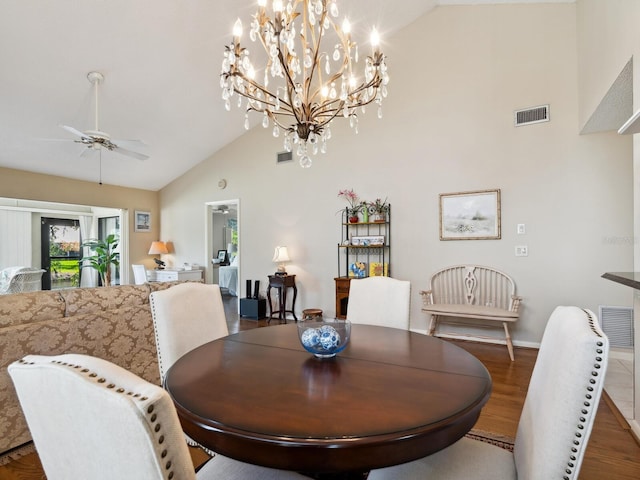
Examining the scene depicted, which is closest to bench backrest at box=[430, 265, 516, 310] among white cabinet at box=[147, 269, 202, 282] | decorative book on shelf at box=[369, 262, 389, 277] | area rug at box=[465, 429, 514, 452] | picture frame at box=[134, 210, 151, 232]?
decorative book on shelf at box=[369, 262, 389, 277]

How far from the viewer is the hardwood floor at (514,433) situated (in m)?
1.77

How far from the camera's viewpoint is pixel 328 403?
37.6 inches

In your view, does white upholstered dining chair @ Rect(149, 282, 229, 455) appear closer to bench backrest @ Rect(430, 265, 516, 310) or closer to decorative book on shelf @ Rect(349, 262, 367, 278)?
decorative book on shelf @ Rect(349, 262, 367, 278)

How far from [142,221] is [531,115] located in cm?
684

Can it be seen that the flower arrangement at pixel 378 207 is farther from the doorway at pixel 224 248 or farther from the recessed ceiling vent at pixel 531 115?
the doorway at pixel 224 248

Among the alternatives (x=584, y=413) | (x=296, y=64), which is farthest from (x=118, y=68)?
(x=584, y=413)

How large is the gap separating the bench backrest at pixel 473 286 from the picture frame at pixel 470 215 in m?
0.39

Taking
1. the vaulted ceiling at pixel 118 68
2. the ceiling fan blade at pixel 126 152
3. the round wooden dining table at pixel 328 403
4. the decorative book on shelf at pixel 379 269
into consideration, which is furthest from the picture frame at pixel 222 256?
the round wooden dining table at pixel 328 403

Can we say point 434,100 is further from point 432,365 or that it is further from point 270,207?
point 432,365

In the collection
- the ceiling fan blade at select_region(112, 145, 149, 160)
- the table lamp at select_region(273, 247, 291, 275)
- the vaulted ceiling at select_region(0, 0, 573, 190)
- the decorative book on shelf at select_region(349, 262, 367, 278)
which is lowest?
the decorative book on shelf at select_region(349, 262, 367, 278)

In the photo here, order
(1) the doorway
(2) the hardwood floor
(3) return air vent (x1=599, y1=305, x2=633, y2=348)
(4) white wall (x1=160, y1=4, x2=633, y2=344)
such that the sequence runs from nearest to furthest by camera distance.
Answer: (2) the hardwood floor, (3) return air vent (x1=599, y1=305, x2=633, y2=348), (4) white wall (x1=160, y1=4, x2=633, y2=344), (1) the doorway

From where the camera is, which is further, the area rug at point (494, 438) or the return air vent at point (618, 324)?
the return air vent at point (618, 324)

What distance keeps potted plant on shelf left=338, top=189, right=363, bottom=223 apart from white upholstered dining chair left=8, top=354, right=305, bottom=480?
13.6ft

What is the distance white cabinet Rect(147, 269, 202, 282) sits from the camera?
625cm
